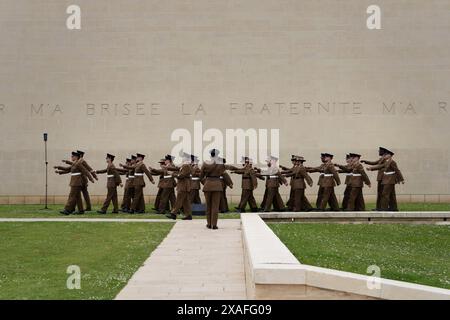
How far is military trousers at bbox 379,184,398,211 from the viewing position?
22.4 metres

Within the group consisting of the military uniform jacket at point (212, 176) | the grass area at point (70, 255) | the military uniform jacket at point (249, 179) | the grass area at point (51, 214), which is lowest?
the grass area at point (51, 214)

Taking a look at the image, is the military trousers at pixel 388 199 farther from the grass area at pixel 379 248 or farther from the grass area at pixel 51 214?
the grass area at pixel 51 214

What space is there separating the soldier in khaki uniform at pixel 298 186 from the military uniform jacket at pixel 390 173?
2.19m

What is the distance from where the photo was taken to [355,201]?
23297 millimetres

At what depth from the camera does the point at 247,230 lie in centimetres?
1138

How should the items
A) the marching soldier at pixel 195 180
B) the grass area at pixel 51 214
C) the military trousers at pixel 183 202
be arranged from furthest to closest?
the marching soldier at pixel 195 180
the grass area at pixel 51 214
the military trousers at pixel 183 202

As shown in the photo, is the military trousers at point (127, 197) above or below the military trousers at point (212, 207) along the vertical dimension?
below

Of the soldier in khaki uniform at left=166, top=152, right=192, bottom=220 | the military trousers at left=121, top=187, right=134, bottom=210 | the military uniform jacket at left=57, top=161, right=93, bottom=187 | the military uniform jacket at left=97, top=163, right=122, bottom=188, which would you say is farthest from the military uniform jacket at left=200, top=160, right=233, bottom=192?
the military trousers at left=121, top=187, right=134, bottom=210

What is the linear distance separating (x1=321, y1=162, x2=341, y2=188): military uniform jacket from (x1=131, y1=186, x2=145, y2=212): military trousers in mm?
5391

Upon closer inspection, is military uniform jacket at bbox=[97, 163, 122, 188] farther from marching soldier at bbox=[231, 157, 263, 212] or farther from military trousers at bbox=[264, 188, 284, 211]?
military trousers at bbox=[264, 188, 284, 211]

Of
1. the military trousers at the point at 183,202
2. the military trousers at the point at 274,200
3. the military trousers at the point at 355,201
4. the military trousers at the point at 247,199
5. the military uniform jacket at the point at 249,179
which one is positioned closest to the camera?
the military trousers at the point at 183,202

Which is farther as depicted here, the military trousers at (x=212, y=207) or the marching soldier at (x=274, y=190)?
the marching soldier at (x=274, y=190)

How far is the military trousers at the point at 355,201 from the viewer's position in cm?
2306

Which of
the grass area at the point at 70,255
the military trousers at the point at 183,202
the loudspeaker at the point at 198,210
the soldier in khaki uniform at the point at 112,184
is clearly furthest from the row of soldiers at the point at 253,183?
the grass area at the point at 70,255
